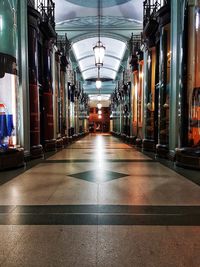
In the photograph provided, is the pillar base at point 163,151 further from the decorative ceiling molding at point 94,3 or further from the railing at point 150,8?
the decorative ceiling molding at point 94,3

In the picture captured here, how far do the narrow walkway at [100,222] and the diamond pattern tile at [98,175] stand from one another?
75mm

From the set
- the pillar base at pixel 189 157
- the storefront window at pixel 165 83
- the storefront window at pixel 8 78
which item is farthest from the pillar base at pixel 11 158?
the storefront window at pixel 165 83

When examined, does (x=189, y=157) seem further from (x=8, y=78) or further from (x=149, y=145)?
(x=8, y=78)

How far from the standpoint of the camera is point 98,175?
17.6ft

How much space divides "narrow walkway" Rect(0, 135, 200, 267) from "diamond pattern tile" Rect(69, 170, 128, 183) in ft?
0.25

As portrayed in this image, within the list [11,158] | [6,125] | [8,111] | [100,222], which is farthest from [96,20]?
[100,222]

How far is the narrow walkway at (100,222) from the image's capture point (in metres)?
2.05

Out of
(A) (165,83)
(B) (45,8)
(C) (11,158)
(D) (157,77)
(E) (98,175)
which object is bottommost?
Answer: (E) (98,175)

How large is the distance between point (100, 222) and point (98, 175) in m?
2.60

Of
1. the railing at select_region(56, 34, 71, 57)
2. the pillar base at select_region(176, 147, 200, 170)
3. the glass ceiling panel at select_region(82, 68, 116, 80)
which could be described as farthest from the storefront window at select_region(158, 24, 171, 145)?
the glass ceiling panel at select_region(82, 68, 116, 80)

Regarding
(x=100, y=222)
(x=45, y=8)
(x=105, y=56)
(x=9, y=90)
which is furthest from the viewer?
(x=105, y=56)

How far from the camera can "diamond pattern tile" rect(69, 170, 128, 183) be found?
4977mm

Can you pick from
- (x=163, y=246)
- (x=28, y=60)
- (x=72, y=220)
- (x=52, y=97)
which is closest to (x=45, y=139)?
(x=52, y=97)

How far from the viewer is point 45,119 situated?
10.9 meters
